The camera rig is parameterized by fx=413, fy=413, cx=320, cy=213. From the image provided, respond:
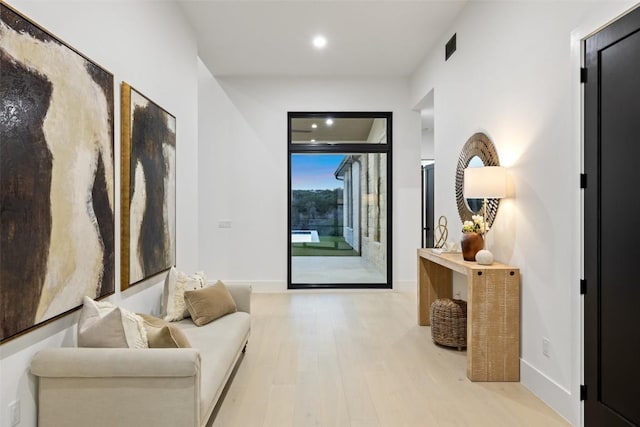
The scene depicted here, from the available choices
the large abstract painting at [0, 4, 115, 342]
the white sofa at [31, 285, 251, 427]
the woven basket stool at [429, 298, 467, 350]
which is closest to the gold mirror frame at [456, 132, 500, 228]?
the woven basket stool at [429, 298, 467, 350]

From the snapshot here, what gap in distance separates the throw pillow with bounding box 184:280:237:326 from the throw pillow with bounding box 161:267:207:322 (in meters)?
0.10

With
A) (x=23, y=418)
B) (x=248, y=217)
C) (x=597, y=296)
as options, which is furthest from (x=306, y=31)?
(x=23, y=418)

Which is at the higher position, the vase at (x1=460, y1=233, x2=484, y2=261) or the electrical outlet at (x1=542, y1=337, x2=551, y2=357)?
the vase at (x1=460, y1=233, x2=484, y2=261)

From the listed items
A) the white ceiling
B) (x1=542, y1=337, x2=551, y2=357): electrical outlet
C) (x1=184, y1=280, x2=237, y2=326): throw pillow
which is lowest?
(x1=542, y1=337, x2=551, y2=357): electrical outlet

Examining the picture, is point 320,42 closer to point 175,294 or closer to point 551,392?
point 175,294

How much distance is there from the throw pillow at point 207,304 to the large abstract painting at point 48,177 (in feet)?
2.38

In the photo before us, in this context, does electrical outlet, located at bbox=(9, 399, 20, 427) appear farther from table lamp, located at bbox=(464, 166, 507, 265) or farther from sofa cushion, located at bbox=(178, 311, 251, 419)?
table lamp, located at bbox=(464, 166, 507, 265)

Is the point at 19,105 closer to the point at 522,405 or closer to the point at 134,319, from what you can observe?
the point at 134,319

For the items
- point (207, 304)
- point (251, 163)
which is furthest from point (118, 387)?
point (251, 163)

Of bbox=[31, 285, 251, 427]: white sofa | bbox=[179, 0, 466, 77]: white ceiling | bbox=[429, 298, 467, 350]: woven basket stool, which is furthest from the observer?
bbox=[179, 0, 466, 77]: white ceiling

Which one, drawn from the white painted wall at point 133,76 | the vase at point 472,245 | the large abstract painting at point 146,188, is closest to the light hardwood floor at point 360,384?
the vase at point 472,245

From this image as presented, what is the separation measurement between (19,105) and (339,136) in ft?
16.9

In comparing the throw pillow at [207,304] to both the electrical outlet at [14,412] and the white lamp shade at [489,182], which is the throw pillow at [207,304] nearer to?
the electrical outlet at [14,412]

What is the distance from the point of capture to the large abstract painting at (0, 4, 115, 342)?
1.78m
